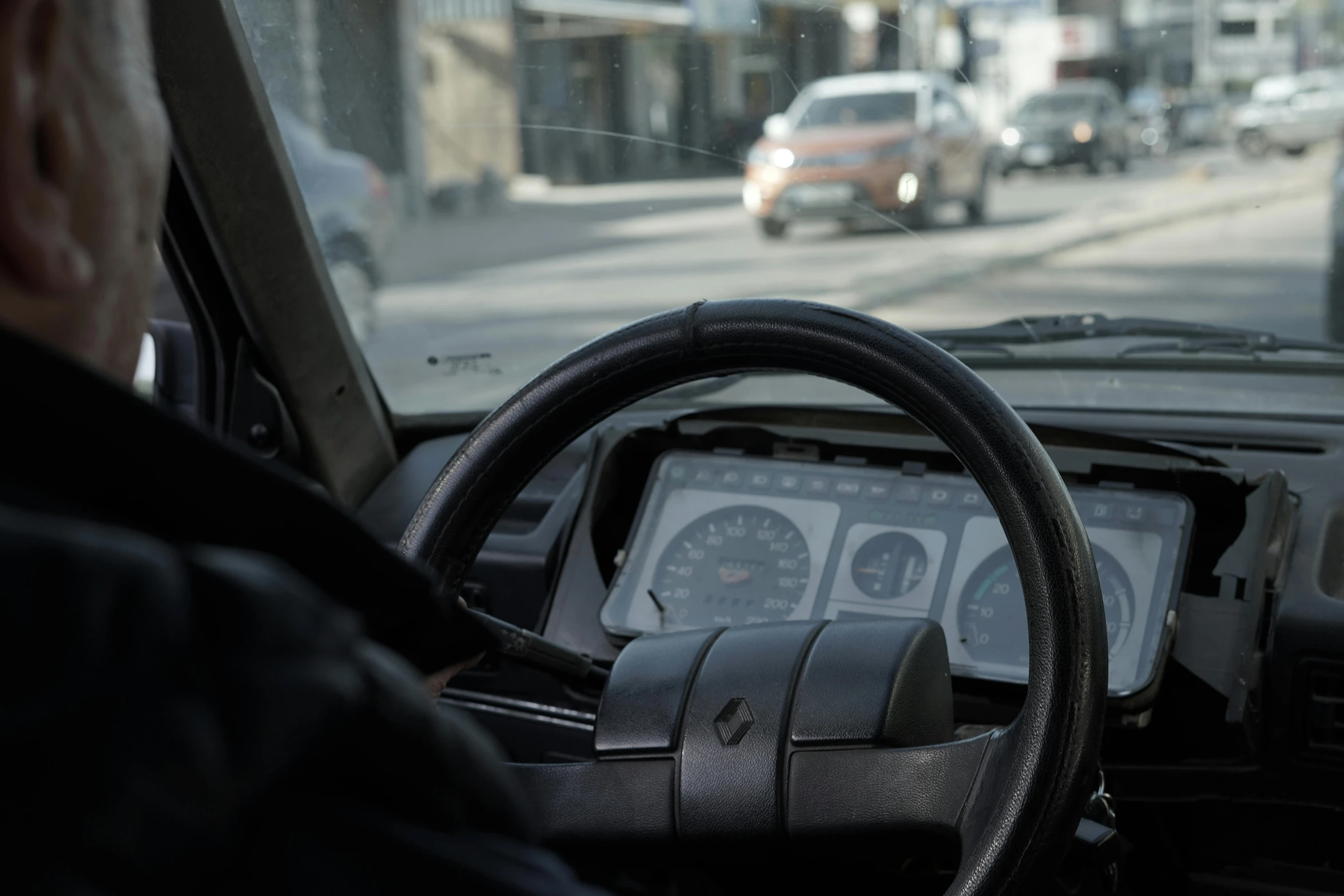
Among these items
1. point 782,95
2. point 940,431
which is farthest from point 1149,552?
point 782,95

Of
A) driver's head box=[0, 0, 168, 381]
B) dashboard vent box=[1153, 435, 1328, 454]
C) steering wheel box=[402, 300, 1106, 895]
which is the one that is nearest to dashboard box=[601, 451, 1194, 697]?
dashboard vent box=[1153, 435, 1328, 454]

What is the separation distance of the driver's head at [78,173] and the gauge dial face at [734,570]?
1499mm

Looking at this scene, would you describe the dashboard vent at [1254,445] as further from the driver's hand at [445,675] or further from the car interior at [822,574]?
the driver's hand at [445,675]

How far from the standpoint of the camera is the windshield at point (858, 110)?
2.32 meters

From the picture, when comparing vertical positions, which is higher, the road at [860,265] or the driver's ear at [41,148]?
the driver's ear at [41,148]

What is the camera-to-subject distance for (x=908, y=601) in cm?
208

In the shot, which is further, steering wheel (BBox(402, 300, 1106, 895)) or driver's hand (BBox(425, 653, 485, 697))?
steering wheel (BBox(402, 300, 1106, 895))

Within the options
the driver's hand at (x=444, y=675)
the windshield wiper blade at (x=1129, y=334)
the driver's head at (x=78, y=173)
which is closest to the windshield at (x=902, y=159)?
the windshield wiper blade at (x=1129, y=334)

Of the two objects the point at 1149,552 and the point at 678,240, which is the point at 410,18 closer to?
the point at 678,240

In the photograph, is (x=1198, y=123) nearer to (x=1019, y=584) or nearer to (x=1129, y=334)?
(x=1129, y=334)

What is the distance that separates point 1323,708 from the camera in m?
1.92

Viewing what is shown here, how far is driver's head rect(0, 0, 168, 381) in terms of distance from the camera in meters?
0.62

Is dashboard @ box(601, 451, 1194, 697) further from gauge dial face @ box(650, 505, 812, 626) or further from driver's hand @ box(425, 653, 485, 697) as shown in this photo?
driver's hand @ box(425, 653, 485, 697)

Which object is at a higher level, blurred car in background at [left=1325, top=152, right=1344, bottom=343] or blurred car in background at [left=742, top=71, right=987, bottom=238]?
blurred car in background at [left=742, top=71, right=987, bottom=238]
